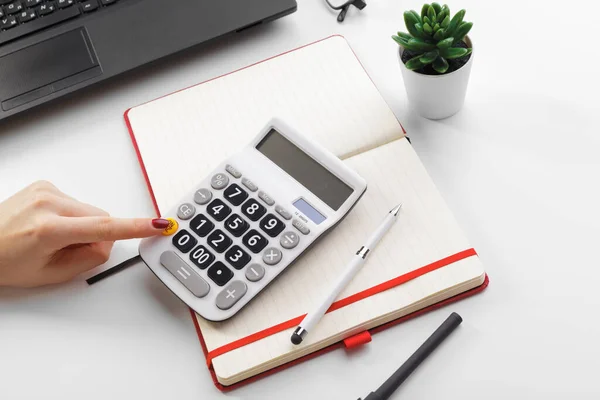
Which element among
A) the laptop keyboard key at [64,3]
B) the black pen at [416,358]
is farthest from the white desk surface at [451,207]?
the laptop keyboard key at [64,3]

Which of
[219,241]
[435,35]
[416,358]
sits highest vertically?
[435,35]

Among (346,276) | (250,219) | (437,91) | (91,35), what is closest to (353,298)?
(346,276)

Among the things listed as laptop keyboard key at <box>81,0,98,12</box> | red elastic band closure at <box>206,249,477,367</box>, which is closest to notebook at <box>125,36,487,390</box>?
red elastic band closure at <box>206,249,477,367</box>

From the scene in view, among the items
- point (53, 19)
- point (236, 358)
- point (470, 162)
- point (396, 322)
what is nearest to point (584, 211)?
point (470, 162)

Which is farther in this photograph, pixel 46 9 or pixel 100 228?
pixel 46 9

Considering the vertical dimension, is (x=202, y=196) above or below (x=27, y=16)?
below

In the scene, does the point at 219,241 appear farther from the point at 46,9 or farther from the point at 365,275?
the point at 46,9

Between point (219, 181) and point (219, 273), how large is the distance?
0.11m

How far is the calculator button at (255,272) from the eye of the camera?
680 mm

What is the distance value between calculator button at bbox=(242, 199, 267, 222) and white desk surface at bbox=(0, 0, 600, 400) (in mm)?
118

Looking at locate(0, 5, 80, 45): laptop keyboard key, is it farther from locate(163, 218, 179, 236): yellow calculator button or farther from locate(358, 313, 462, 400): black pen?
locate(358, 313, 462, 400): black pen

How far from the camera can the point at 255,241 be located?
2.30 feet

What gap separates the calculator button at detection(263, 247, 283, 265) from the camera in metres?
0.69

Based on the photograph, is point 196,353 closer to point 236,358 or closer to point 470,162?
point 236,358
